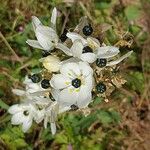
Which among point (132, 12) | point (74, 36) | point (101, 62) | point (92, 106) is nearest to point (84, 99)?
point (101, 62)

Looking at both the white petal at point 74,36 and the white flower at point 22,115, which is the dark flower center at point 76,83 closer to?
the white petal at point 74,36

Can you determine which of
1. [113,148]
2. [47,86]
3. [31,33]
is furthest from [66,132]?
[47,86]

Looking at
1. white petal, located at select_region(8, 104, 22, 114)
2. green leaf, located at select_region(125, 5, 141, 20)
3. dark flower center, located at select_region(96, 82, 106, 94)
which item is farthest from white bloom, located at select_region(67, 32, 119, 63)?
green leaf, located at select_region(125, 5, 141, 20)

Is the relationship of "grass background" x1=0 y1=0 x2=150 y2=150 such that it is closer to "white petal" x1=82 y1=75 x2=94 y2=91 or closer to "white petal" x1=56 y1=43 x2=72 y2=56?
"white petal" x1=82 y1=75 x2=94 y2=91

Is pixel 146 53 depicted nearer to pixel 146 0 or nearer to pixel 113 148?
pixel 146 0

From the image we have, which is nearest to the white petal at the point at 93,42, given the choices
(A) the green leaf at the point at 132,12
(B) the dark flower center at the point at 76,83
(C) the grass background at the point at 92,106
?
(B) the dark flower center at the point at 76,83

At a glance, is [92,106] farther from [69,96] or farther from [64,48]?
[64,48]

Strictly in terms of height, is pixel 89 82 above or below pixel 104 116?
above
